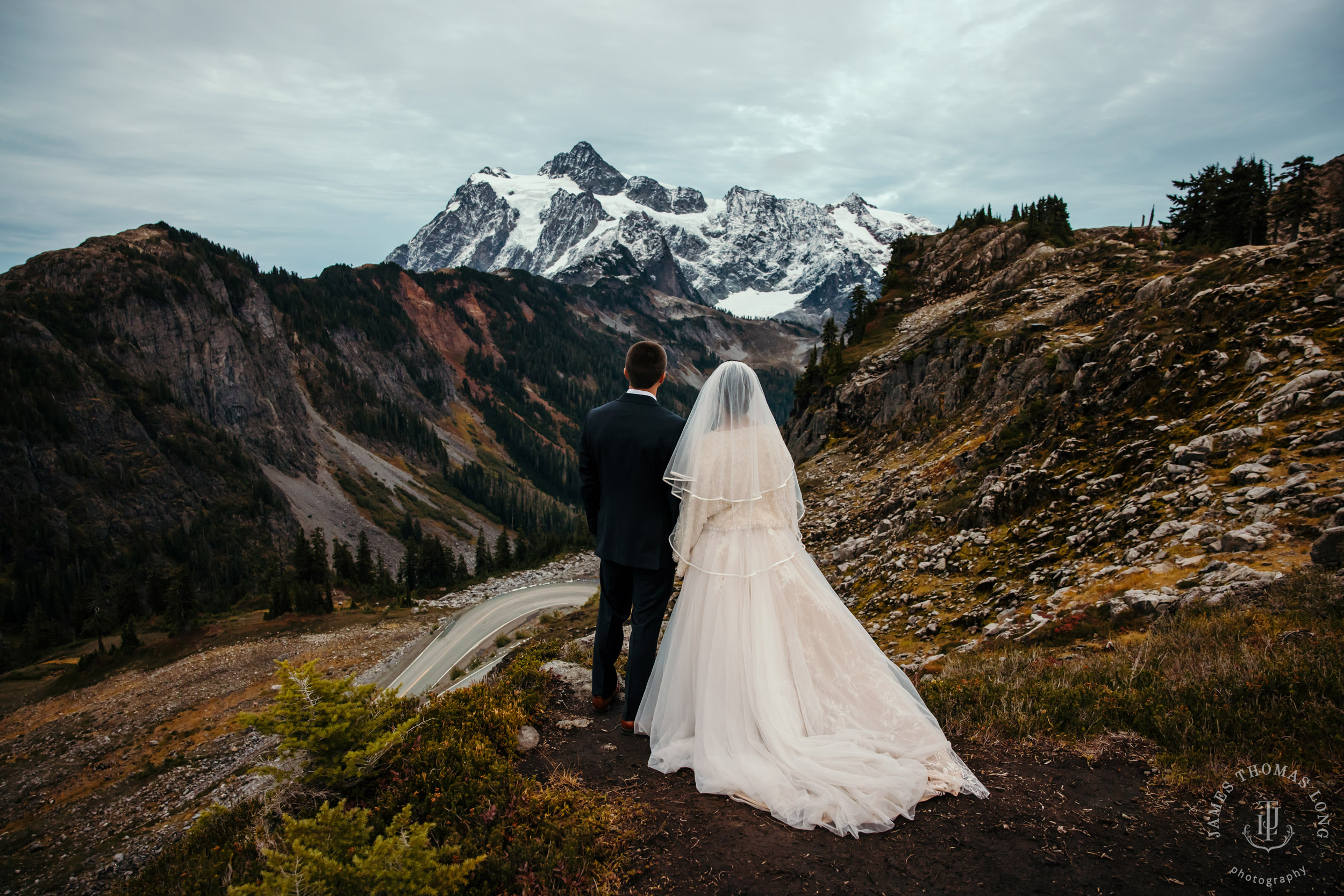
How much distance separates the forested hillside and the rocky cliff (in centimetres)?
6794

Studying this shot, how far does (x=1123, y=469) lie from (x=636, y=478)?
12.6 meters

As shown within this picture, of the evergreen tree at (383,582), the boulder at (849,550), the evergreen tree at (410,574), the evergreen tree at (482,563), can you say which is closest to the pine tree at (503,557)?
the evergreen tree at (482,563)

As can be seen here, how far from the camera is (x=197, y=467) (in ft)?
406

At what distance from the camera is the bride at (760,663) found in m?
5.36

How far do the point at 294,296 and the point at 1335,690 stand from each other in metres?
227

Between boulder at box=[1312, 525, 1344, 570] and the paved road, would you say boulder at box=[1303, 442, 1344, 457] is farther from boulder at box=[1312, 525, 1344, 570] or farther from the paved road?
the paved road

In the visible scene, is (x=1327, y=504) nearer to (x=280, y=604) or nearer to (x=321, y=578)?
(x=280, y=604)

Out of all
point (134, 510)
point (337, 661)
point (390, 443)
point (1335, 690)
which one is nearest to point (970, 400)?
point (1335, 690)

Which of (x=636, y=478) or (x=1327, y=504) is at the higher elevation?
(x=636, y=478)

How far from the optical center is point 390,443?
557 ft

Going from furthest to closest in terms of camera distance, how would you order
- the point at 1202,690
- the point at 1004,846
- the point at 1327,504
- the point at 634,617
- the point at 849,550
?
the point at 849,550 → the point at 1327,504 → the point at 634,617 → the point at 1202,690 → the point at 1004,846

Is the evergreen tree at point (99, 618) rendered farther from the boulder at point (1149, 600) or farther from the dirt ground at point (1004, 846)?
the boulder at point (1149, 600)

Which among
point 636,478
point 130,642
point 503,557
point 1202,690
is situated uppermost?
point 636,478

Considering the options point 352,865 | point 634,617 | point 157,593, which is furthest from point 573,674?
point 157,593
